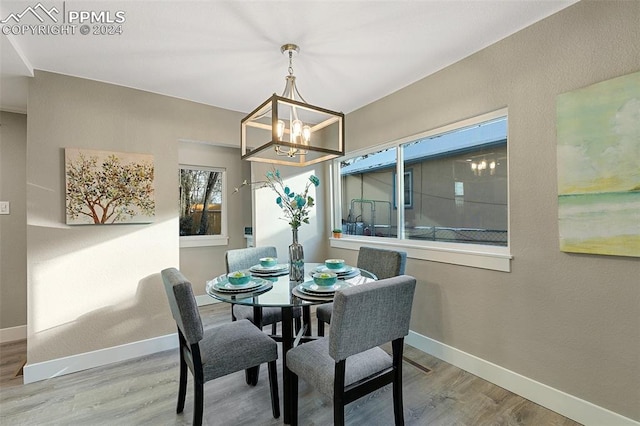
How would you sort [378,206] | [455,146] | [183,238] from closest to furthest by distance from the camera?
[455,146], [378,206], [183,238]

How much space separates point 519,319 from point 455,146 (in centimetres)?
146

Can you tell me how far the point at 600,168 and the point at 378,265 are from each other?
1626mm

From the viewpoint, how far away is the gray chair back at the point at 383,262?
2.45 meters

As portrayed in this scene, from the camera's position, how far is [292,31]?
73.9 inches

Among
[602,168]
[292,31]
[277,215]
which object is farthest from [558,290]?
[277,215]

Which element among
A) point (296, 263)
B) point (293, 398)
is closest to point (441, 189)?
point (296, 263)

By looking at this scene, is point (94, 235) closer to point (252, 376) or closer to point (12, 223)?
point (12, 223)

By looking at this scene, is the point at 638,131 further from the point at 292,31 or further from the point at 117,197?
the point at 117,197

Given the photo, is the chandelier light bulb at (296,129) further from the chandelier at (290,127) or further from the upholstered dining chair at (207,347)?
the upholstered dining chair at (207,347)

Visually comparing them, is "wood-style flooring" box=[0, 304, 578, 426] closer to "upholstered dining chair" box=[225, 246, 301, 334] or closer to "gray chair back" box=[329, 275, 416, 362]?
"upholstered dining chair" box=[225, 246, 301, 334]

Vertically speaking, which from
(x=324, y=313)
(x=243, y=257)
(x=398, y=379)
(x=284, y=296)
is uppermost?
(x=243, y=257)

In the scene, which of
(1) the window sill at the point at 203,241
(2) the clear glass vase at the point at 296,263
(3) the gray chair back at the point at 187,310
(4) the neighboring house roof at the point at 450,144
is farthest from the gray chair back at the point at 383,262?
(1) the window sill at the point at 203,241

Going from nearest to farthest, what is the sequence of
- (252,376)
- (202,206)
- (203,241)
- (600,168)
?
(600,168) → (252,376) → (203,241) → (202,206)

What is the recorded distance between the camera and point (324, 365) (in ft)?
4.85
